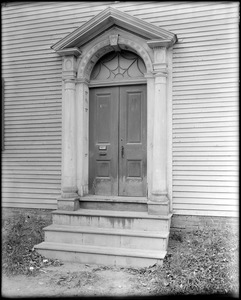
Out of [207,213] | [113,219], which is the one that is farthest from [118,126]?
[207,213]

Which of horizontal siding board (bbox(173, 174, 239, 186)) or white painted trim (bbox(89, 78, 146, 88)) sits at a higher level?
white painted trim (bbox(89, 78, 146, 88))

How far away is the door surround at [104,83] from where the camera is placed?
5.26 metres

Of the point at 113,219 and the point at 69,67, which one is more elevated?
the point at 69,67

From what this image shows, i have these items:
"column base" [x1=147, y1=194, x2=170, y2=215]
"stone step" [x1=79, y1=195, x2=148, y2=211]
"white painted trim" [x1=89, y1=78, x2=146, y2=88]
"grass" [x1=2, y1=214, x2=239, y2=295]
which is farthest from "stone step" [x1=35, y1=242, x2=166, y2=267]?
"white painted trim" [x1=89, y1=78, x2=146, y2=88]

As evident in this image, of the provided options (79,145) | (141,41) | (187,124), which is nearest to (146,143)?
(187,124)

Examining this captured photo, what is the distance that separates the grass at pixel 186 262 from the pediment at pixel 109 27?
363 cm

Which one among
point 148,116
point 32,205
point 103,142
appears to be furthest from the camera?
point 32,205

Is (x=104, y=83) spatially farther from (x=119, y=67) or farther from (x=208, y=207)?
(x=208, y=207)

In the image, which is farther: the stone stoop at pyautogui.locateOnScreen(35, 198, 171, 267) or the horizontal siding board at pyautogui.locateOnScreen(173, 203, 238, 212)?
the horizontal siding board at pyautogui.locateOnScreen(173, 203, 238, 212)

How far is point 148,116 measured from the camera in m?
5.46

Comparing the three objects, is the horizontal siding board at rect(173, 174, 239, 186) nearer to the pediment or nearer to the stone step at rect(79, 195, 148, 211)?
the stone step at rect(79, 195, 148, 211)

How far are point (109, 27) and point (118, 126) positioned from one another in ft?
6.55

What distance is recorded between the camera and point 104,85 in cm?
594

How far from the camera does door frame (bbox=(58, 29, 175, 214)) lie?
5.26 meters
